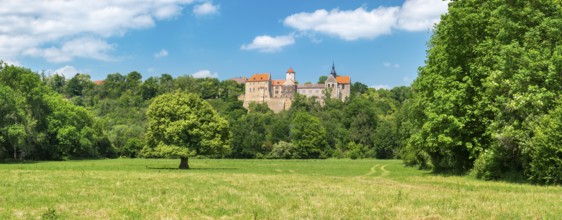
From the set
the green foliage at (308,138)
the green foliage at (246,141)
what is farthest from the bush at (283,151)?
the green foliage at (246,141)

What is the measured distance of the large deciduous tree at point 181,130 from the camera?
153 ft

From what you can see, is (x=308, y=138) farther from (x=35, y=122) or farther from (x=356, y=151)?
(x=35, y=122)

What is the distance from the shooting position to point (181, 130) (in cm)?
4688

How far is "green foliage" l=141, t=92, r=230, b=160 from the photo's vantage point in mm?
46781

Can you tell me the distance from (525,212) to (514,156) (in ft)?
52.9

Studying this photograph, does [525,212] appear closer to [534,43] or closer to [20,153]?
[534,43]

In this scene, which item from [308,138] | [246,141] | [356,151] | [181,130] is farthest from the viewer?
[356,151]

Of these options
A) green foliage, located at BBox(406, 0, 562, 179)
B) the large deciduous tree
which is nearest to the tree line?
the large deciduous tree

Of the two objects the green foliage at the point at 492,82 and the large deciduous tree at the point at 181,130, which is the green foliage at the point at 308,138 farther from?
the green foliage at the point at 492,82

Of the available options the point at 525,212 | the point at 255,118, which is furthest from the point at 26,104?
the point at 525,212

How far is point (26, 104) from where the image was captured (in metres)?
71.9

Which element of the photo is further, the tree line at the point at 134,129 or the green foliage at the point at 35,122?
the tree line at the point at 134,129

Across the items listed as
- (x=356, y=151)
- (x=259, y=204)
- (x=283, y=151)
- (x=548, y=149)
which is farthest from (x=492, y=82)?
(x=356, y=151)

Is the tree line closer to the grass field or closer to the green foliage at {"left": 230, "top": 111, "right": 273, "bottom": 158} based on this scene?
the green foliage at {"left": 230, "top": 111, "right": 273, "bottom": 158}
